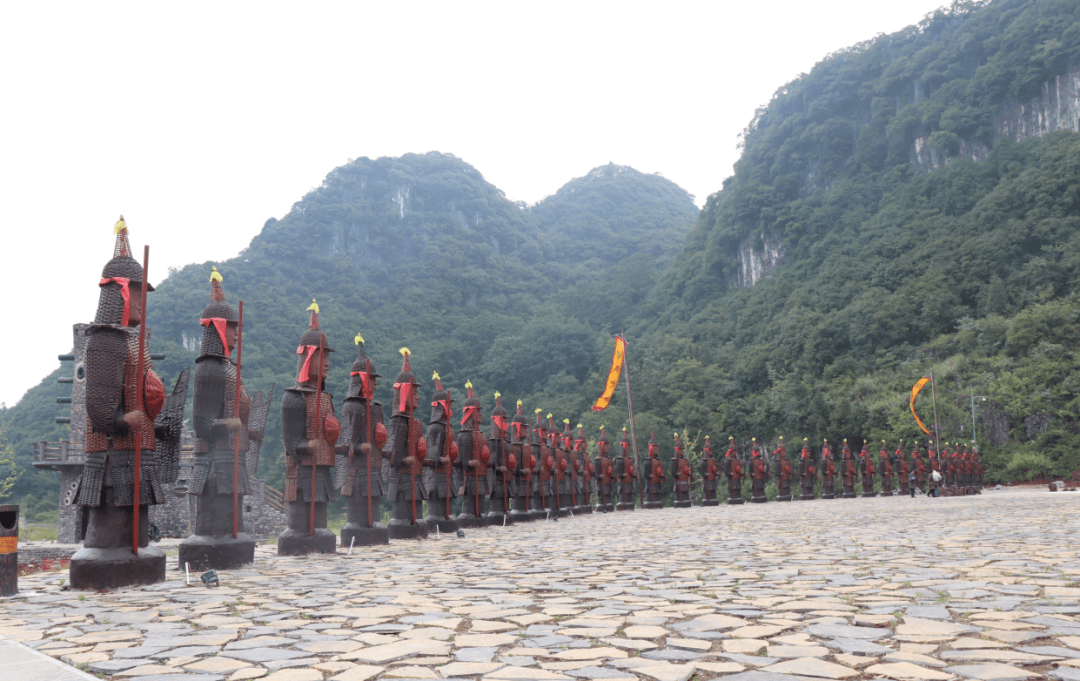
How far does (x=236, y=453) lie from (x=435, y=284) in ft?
215

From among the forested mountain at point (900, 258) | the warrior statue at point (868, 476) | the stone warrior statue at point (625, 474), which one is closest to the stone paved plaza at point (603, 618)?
the stone warrior statue at point (625, 474)

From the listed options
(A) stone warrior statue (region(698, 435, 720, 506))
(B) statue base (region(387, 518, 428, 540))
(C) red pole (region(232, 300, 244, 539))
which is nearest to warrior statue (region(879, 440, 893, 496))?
(A) stone warrior statue (region(698, 435, 720, 506))

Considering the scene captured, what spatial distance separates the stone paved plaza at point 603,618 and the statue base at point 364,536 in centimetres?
274

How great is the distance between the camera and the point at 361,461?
11.0 m

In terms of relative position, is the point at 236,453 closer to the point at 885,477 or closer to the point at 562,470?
the point at 562,470

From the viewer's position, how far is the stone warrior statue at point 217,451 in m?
7.88

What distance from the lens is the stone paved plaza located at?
319 centimetres

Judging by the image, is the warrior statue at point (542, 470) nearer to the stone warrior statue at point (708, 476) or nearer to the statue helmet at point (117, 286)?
the stone warrior statue at point (708, 476)

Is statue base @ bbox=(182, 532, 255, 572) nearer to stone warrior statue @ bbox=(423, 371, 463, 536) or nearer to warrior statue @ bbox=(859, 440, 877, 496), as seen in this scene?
stone warrior statue @ bbox=(423, 371, 463, 536)

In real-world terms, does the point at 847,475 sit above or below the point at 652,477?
below

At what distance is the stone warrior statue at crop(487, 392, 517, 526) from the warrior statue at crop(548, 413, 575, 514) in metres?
2.73

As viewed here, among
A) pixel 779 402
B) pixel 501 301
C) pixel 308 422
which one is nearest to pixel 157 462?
pixel 308 422

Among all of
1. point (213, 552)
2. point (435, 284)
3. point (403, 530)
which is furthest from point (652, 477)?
point (435, 284)

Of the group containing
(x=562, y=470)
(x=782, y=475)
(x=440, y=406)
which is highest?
(x=440, y=406)
